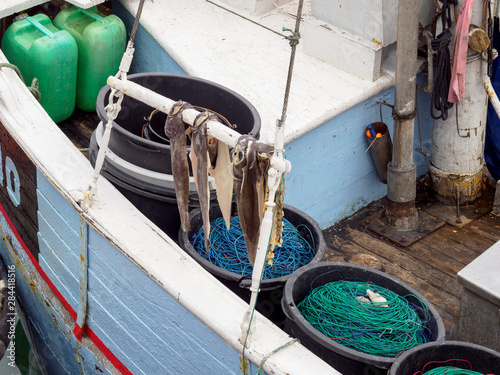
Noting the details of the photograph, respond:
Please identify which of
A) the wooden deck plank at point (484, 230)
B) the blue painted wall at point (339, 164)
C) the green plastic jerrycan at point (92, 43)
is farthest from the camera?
the green plastic jerrycan at point (92, 43)

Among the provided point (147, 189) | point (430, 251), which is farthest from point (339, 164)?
point (147, 189)

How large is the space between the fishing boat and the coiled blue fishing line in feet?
0.99

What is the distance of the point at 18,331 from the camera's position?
5059 mm

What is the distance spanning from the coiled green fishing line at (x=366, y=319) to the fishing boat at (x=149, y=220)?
32cm

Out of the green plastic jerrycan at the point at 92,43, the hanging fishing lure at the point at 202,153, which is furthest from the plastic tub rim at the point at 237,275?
the green plastic jerrycan at the point at 92,43

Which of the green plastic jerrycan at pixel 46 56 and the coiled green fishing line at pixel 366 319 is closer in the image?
the coiled green fishing line at pixel 366 319

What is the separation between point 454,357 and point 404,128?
6.09 feet

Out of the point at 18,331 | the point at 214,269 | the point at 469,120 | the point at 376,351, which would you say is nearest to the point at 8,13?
the point at 18,331

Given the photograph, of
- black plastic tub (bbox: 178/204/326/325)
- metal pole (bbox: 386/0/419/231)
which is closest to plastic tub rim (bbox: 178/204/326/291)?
black plastic tub (bbox: 178/204/326/325)

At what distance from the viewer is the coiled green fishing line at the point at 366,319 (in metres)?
2.83

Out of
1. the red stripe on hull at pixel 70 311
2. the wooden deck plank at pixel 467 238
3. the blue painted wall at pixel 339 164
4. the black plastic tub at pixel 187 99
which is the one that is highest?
the black plastic tub at pixel 187 99

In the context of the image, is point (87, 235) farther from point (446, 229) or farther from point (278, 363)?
point (446, 229)

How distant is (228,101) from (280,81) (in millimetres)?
820

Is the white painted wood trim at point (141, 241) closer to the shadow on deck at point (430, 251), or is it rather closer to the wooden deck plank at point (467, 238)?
the shadow on deck at point (430, 251)
